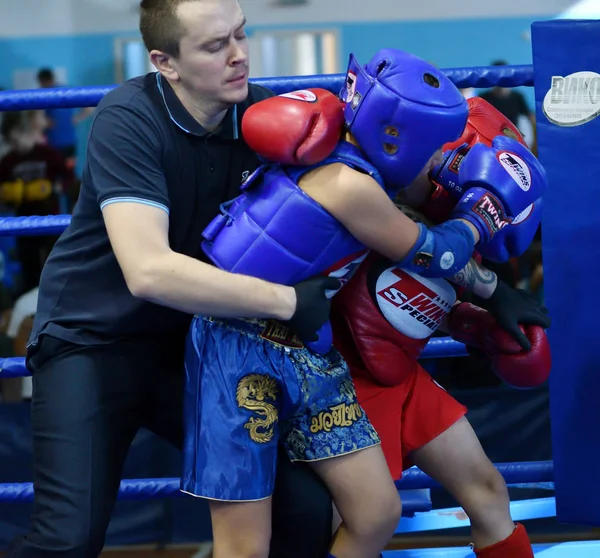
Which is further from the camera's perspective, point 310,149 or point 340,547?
point 340,547

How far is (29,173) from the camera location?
16.2 feet

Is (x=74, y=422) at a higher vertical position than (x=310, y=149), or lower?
lower

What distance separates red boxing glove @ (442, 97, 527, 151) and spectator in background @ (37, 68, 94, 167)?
4187 millimetres

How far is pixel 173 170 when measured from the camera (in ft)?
5.33

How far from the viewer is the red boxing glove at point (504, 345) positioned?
5.89ft

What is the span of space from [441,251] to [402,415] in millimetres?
413

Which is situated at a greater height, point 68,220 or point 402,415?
point 68,220

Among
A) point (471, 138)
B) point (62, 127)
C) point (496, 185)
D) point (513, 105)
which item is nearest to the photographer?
point (496, 185)

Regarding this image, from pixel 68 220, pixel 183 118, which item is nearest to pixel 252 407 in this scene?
pixel 183 118

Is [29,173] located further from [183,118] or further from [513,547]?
[513,547]

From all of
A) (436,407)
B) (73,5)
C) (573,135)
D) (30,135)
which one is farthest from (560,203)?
(73,5)

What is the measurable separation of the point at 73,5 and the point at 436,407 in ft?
18.3

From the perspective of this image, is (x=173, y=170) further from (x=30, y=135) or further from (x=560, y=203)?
(x=30, y=135)

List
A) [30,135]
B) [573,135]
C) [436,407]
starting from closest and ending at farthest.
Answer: [436,407], [573,135], [30,135]
